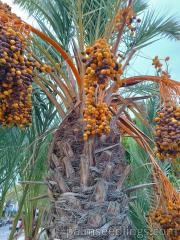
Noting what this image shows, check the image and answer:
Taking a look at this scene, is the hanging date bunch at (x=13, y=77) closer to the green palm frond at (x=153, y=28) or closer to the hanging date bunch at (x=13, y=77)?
the hanging date bunch at (x=13, y=77)

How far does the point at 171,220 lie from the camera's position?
88.4 inches

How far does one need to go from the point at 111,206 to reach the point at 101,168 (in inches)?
10.2

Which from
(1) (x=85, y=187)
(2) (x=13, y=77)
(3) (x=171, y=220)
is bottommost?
(3) (x=171, y=220)

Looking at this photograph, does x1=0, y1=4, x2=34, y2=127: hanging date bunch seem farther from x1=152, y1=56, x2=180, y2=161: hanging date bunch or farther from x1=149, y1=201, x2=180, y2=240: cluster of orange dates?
x1=149, y1=201, x2=180, y2=240: cluster of orange dates

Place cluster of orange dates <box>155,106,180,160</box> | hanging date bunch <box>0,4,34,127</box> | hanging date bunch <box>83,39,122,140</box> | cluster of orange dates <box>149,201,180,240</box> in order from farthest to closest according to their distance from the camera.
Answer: cluster of orange dates <box>149,201,180,240</box> < cluster of orange dates <box>155,106,180,160</box> < hanging date bunch <box>83,39,122,140</box> < hanging date bunch <box>0,4,34,127</box>

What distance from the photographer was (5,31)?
1610mm

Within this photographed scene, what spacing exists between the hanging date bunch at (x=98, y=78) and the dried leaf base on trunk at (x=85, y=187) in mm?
330

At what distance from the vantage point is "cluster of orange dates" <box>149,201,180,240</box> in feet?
7.23

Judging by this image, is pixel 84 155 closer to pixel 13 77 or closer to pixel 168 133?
pixel 168 133

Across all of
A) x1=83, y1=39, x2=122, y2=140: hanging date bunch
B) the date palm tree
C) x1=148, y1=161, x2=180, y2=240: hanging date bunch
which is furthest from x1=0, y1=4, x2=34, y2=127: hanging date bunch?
x1=148, y1=161, x2=180, y2=240: hanging date bunch

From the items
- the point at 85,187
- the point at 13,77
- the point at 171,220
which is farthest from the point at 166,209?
the point at 13,77

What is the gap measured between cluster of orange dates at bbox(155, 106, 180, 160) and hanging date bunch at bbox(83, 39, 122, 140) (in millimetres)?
352

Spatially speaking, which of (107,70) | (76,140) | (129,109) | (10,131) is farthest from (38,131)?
(107,70)

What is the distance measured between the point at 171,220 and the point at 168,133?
58 centimetres
